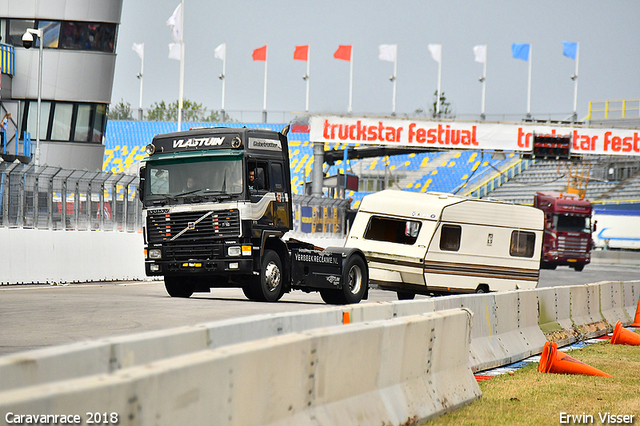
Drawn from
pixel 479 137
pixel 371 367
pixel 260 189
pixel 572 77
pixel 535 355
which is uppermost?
pixel 572 77

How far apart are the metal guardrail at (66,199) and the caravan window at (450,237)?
28.5 ft

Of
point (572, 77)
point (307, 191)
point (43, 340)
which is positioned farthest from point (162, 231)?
point (572, 77)

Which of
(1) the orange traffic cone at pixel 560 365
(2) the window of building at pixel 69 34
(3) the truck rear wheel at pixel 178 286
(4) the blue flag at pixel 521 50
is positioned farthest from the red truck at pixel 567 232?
(1) the orange traffic cone at pixel 560 365

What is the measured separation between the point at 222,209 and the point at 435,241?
6.39 meters

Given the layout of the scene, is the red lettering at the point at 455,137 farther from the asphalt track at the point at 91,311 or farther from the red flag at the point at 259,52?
the asphalt track at the point at 91,311

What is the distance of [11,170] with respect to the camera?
20.3 metres

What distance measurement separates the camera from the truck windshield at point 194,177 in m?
16.8

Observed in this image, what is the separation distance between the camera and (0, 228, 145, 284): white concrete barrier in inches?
807

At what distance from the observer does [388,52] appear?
212ft

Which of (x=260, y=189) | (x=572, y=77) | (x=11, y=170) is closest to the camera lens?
(x=260, y=189)

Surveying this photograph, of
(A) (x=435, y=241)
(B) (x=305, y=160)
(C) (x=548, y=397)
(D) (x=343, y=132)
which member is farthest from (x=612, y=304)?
(B) (x=305, y=160)

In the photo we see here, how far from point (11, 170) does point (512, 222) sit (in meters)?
12.7

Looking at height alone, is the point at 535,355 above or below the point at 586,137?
below

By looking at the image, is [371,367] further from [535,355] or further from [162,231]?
[162,231]
